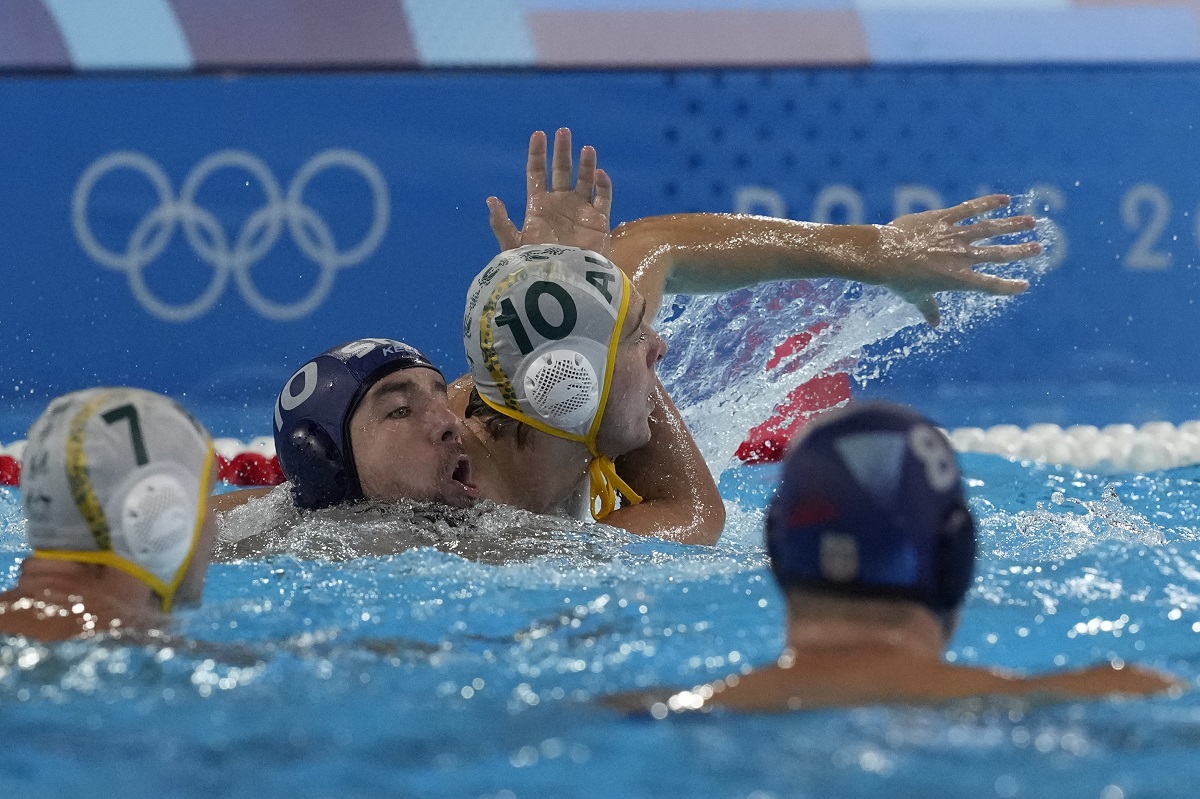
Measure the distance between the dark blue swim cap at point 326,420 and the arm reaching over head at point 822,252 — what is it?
2.84ft

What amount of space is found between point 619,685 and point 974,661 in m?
0.62

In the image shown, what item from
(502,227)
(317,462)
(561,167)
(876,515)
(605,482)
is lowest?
(605,482)

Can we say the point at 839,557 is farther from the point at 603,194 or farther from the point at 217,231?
the point at 217,231

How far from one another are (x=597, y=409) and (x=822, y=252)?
936 mm

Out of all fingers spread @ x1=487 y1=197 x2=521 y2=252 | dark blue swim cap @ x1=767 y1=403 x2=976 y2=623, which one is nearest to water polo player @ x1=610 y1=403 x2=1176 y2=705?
dark blue swim cap @ x1=767 y1=403 x2=976 y2=623

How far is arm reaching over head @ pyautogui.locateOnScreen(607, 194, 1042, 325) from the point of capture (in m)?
3.50

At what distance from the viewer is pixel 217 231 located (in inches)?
197

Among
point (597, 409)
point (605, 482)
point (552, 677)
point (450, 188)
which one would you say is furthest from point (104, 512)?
point (450, 188)

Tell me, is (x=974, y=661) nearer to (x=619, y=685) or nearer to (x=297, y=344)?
(x=619, y=685)

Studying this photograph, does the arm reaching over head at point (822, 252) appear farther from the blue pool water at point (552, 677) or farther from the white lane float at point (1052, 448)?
the white lane float at point (1052, 448)

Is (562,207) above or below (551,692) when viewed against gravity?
above

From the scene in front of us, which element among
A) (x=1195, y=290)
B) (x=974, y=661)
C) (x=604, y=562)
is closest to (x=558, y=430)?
(x=604, y=562)

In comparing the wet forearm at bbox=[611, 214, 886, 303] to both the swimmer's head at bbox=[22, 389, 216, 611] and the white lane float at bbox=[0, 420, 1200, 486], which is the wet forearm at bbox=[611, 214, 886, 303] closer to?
the white lane float at bbox=[0, 420, 1200, 486]

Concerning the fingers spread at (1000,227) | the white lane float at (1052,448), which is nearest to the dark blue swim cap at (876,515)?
the fingers spread at (1000,227)
